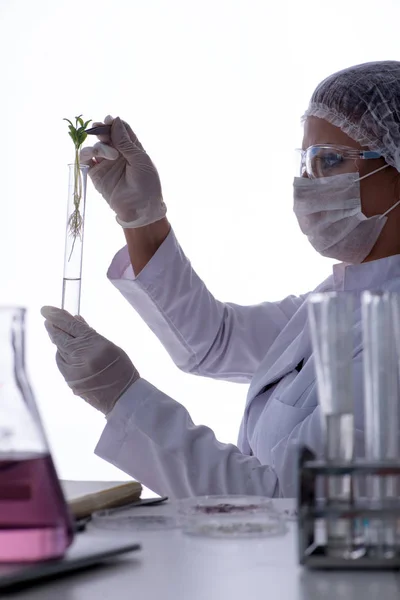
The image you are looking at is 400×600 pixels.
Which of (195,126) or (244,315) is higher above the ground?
(195,126)

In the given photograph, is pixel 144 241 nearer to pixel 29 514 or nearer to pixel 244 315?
pixel 244 315

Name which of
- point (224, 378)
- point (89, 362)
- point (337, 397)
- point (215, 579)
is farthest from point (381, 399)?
point (224, 378)

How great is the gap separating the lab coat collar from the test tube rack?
128 centimetres

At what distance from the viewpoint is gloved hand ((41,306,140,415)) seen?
163 cm

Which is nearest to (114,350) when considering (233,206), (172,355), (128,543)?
(172,355)

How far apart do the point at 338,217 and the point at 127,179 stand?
56 cm

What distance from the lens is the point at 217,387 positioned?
3.99 meters

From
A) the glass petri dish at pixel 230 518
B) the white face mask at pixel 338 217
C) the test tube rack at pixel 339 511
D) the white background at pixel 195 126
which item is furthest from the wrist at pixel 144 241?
the white background at pixel 195 126

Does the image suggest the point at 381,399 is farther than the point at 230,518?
No

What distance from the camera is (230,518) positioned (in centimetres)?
95

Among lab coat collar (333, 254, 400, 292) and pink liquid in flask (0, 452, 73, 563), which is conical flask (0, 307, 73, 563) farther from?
lab coat collar (333, 254, 400, 292)

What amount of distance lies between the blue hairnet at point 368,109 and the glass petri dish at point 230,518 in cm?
118

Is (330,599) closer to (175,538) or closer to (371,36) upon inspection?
(175,538)

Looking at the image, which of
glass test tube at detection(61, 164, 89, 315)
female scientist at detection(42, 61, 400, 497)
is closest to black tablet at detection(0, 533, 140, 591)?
female scientist at detection(42, 61, 400, 497)
